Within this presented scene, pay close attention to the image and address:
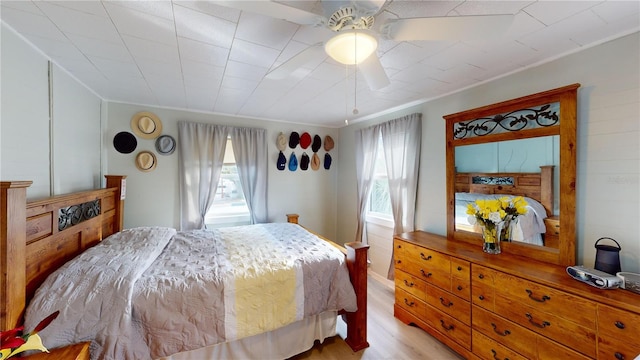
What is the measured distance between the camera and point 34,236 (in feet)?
4.49

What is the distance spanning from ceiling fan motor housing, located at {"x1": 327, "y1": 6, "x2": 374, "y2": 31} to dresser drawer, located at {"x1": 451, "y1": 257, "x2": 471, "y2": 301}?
6.01 ft

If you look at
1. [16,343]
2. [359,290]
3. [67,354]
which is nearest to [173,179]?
[67,354]

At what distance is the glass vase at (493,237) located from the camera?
1961 millimetres

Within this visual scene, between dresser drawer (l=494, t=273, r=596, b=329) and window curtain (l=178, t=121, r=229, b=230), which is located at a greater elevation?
window curtain (l=178, t=121, r=229, b=230)

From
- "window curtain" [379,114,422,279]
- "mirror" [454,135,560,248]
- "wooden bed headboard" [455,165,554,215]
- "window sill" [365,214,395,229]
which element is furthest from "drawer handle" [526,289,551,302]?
"window sill" [365,214,395,229]

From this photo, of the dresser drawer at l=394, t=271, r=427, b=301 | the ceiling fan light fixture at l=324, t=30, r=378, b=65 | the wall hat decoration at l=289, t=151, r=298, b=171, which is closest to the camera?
the ceiling fan light fixture at l=324, t=30, r=378, b=65

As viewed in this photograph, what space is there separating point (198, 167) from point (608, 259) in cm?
393

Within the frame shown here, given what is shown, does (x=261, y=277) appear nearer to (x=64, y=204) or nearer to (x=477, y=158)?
(x=64, y=204)

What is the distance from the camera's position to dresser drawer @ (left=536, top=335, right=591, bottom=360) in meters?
1.36

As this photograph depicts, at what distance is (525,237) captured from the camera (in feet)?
6.24

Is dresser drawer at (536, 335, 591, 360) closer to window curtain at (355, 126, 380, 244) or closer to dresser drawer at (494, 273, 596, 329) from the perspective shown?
dresser drawer at (494, 273, 596, 329)

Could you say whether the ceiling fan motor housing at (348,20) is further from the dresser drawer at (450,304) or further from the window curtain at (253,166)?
the window curtain at (253,166)

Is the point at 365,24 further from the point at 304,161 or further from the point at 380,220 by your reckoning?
the point at 304,161

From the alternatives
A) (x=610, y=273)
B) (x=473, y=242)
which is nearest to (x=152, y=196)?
(x=473, y=242)
